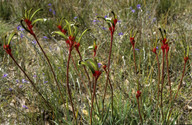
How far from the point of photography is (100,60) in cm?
296

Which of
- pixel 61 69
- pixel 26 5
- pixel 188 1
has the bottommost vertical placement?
pixel 61 69

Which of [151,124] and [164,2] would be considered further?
[164,2]

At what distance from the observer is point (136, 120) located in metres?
1.79

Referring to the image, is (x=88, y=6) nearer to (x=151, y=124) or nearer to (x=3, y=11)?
(x=3, y=11)

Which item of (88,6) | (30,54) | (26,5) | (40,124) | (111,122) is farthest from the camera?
(88,6)

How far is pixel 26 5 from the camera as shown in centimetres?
425

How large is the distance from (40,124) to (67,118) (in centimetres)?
31

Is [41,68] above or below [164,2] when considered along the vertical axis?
below

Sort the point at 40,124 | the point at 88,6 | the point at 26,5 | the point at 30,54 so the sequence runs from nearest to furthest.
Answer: the point at 40,124
the point at 30,54
the point at 26,5
the point at 88,6

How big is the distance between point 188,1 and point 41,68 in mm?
3572

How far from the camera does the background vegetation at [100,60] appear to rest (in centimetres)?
199

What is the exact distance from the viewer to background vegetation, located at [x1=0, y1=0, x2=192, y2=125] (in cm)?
199

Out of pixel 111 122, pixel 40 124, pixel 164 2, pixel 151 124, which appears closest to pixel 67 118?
pixel 40 124

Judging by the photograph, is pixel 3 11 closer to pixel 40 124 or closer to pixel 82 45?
pixel 82 45
